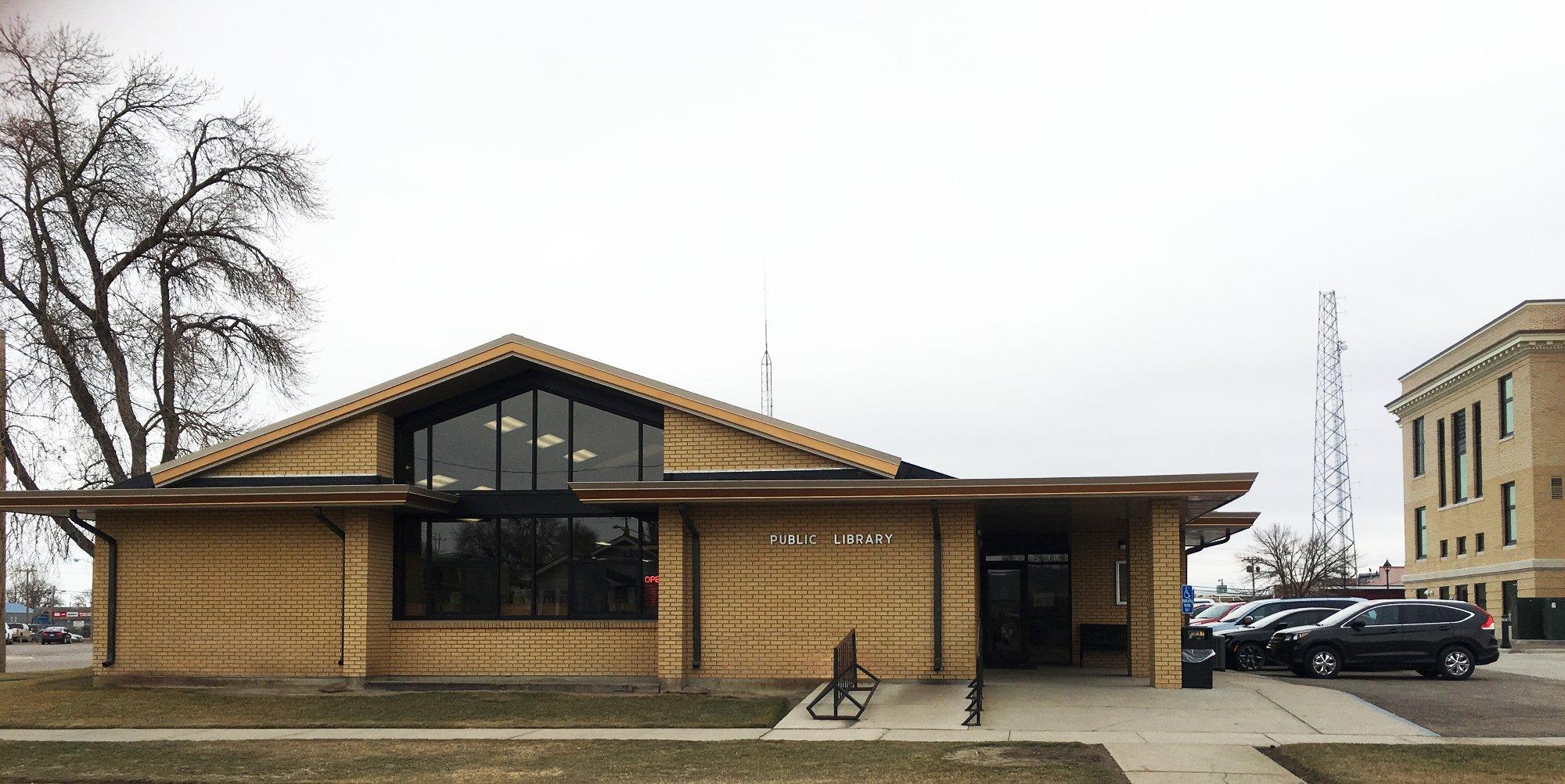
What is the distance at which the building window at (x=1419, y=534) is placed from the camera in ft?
207

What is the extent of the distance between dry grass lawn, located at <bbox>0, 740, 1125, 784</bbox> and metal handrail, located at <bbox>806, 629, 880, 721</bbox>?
196 cm

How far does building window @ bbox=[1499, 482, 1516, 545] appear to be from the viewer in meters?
51.8

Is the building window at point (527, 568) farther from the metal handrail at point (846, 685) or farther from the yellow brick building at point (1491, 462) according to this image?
the yellow brick building at point (1491, 462)

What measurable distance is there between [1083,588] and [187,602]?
1601cm

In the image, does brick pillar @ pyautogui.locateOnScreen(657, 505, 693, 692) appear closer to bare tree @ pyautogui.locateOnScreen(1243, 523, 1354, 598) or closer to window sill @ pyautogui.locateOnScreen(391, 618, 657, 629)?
window sill @ pyautogui.locateOnScreen(391, 618, 657, 629)

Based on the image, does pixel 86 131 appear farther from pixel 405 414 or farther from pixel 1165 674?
pixel 1165 674

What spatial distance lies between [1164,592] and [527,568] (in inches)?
404

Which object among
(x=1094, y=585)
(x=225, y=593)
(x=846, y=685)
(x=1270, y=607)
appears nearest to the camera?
(x=846, y=685)

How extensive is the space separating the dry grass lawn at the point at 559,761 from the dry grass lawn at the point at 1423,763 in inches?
78.7

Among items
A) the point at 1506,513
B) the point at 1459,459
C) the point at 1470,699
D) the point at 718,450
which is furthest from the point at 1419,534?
the point at 718,450

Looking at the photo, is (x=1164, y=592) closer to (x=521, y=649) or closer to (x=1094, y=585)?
(x=1094, y=585)

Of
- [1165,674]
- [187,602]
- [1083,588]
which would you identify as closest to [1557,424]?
[1083,588]

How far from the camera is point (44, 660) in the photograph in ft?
138

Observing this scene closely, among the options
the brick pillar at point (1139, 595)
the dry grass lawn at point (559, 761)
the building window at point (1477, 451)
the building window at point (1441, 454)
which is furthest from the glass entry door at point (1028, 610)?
the building window at point (1441, 454)
